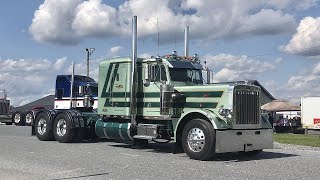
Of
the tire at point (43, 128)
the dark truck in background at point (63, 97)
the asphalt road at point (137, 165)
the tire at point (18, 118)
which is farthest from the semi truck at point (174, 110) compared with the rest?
the tire at point (18, 118)

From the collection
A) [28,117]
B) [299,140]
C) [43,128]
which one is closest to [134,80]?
[43,128]

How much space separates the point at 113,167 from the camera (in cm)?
1090

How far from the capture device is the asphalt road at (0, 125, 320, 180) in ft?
32.1

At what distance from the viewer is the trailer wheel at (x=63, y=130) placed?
17391mm

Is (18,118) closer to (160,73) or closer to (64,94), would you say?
(64,94)

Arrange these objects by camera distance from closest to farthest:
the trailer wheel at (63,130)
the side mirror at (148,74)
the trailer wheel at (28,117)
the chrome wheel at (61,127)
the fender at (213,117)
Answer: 1. the fender at (213,117)
2. the side mirror at (148,74)
3. the trailer wheel at (63,130)
4. the chrome wheel at (61,127)
5. the trailer wheel at (28,117)

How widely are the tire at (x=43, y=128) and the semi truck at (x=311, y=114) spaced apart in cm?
2500

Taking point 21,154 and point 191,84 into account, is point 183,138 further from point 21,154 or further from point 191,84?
point 21,154

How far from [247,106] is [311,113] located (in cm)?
2639

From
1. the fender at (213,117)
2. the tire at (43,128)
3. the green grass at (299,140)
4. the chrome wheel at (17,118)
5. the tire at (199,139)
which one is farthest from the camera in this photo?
the chrome wheel at (17,118)

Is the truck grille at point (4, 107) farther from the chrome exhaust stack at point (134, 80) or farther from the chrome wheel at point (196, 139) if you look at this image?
the chrome wheel at point (196, 139)

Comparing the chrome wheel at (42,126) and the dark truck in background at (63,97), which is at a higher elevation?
the dark truck in background at (63,97)

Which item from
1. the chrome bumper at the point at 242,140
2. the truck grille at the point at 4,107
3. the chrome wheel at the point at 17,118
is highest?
the truck grille at the point at 4,107

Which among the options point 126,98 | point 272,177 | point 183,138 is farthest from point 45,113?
point 272,177
